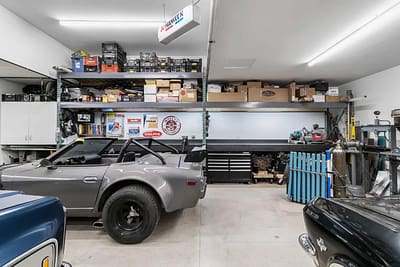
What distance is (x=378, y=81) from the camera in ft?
16.4

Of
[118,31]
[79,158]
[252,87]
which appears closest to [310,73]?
[252,87]

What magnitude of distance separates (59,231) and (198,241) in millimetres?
1839

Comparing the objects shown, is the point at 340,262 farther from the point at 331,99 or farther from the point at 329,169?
the point at 331,99

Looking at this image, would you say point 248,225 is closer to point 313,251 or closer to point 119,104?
point 313,251

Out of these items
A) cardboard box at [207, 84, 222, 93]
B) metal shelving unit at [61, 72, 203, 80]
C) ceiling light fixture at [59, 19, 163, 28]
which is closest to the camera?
ceiling light fixture at [59, 19, 163, 28]

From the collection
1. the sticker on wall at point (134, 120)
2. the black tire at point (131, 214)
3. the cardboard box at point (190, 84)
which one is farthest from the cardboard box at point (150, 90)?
the black tire at point (131, 214)

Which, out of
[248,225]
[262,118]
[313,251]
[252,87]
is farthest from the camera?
[262,118]

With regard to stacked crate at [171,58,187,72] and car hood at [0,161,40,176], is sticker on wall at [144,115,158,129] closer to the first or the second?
stacked crate at [171,58,187,72]

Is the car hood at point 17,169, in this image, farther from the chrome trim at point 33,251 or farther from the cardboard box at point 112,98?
the cardboard box at point 112,98

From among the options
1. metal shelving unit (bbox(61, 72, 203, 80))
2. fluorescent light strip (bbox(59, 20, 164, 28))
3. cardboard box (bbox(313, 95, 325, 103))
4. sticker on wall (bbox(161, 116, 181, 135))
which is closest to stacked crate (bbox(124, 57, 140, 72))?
metal shelving unit (bbox(61, 72, 203, 80))

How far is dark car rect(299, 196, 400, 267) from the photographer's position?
0.84 m

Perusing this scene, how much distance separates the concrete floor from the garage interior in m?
0.02

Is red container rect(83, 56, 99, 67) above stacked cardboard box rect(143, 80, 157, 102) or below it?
above

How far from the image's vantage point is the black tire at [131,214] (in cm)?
249
